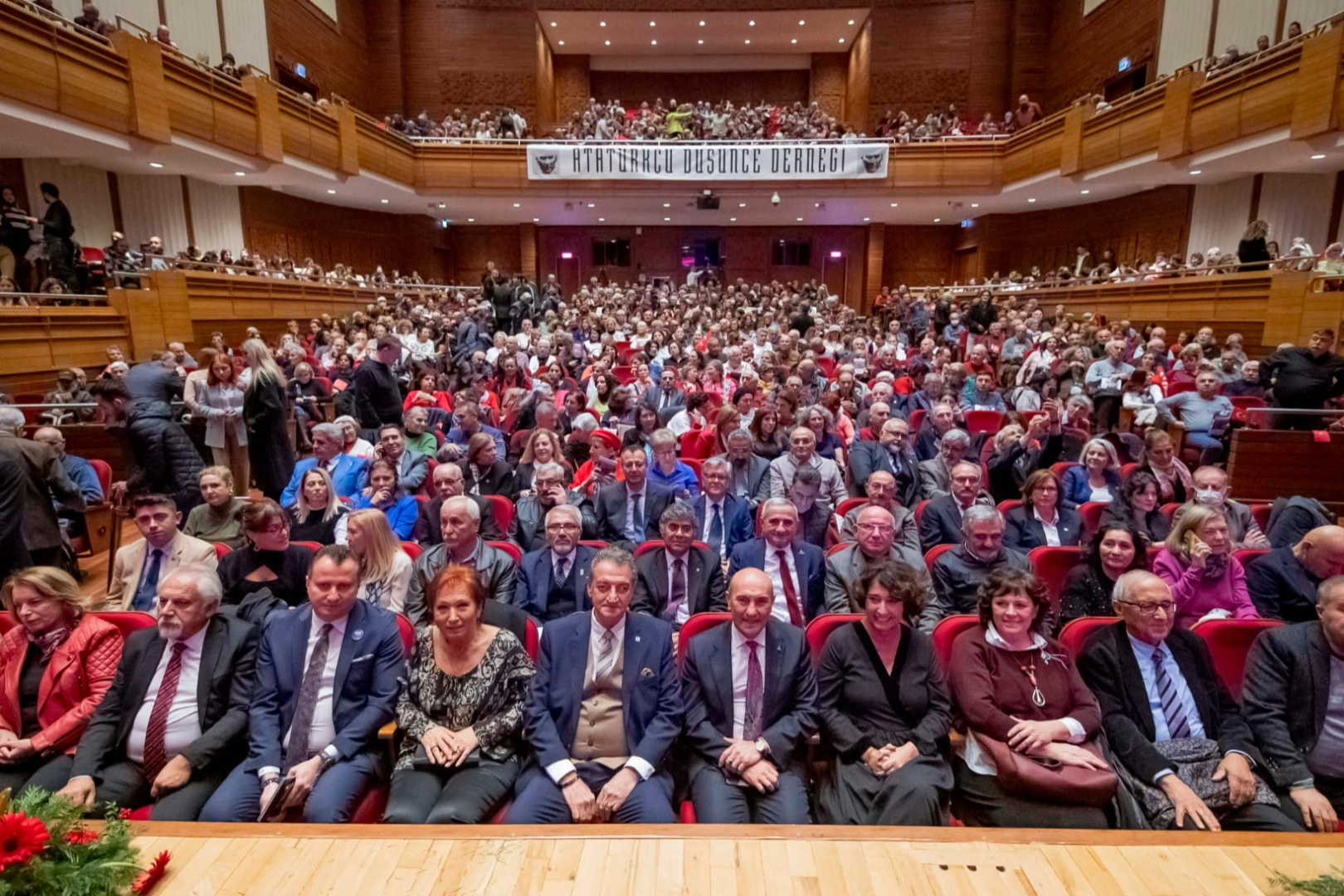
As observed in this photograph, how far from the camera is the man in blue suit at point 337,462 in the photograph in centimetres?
406

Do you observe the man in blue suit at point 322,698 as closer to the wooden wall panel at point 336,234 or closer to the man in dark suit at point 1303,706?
the man in dark suit at point 1303,706

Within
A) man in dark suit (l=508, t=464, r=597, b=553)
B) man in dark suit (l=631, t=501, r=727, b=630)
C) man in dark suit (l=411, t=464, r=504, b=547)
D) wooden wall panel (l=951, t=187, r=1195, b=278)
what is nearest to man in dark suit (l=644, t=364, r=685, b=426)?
man in dark suit (l=508, t=464, r=597, b=553)

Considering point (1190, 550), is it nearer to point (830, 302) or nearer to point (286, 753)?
point (286, 753)

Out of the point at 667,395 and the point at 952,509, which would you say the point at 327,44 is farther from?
the point at 952,509

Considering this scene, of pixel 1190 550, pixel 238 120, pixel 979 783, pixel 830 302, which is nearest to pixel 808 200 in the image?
pixel 830 302

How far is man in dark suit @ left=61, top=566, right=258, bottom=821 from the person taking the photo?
218 centimetres

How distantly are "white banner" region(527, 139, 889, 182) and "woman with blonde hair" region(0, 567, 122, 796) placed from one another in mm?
12935

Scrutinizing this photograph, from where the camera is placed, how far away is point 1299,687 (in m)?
2.21

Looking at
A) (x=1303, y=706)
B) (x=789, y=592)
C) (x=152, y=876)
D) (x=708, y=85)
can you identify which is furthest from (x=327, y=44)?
(x=1303, y=706)

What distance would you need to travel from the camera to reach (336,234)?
51.3 feet

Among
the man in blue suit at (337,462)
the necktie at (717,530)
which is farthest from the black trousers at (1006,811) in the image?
the man in blue suit at (337,462)

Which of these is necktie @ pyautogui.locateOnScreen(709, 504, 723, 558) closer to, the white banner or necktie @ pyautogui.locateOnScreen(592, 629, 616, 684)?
necktie @ pyautogui.locateOnScreen(592, 629, 616, 684)

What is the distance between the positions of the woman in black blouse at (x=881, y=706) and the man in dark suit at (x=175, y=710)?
1.88m

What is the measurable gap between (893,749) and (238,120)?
1186cm
